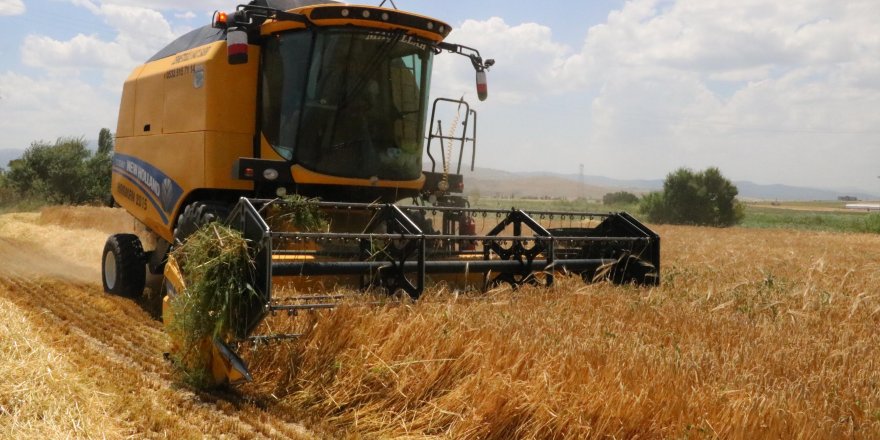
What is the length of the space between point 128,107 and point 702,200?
3784cm

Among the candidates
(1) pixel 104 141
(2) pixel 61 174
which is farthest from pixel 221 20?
(1) pixel 104 141

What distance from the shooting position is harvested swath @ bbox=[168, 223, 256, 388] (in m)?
3.93

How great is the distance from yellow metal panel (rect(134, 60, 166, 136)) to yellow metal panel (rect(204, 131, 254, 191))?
115cm

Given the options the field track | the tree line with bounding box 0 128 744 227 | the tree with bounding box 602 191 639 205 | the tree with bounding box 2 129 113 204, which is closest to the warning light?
the field track

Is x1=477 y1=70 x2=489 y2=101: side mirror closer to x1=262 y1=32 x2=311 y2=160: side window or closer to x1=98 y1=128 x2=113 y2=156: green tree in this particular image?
x1=262 y1=32 x2=311 y2=160: side window

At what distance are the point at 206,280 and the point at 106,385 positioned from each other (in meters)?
0.78

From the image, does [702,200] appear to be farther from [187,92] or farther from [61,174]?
[187,92]

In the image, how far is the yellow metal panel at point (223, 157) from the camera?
5.99 metres

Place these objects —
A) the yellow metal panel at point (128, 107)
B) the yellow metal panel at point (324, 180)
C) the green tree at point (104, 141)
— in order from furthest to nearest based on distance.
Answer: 1. the green tree at point (104, 141)
2. the yellow metal panel at point (128, 107)
3. the yellow metal panel at point (324, 180)

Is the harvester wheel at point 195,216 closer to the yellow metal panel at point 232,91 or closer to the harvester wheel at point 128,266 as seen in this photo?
the yellow metal panel at point 232,91

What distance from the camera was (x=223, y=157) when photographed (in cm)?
604

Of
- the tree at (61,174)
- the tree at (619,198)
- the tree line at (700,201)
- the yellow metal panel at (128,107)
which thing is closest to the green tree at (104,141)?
the tree at (61,174)

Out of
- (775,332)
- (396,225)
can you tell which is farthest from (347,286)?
(775,332)

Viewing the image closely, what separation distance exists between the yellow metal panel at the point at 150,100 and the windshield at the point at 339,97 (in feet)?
4.78
